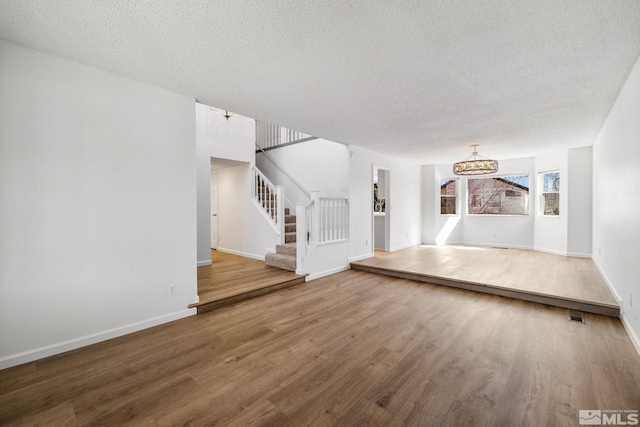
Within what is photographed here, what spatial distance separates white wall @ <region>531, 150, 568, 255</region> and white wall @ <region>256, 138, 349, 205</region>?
4.89m

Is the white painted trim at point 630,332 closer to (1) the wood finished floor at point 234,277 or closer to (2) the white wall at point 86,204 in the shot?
(1) the wood finished floor at point 234,277

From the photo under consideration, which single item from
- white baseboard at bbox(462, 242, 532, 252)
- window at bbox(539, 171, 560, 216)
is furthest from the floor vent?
white baseboard at bbox(462, 242, 532, 252)

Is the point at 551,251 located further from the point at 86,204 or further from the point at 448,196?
the point at 86,204

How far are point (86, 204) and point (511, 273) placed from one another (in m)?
5.91

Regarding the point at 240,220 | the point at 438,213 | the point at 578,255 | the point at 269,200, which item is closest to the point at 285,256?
the point at 269,200

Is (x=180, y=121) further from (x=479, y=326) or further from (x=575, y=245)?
(x=575, y=245)

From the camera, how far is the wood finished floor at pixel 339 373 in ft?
5.48

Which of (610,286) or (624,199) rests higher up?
(624,199)

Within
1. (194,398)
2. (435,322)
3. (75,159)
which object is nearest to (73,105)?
(75,159)

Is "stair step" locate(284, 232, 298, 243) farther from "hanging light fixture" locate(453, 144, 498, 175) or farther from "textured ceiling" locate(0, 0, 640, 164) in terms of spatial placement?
"hanging light fixture" locate(453, 144, 498, 175)

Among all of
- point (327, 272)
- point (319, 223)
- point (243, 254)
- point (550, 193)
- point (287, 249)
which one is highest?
point (550, 193)

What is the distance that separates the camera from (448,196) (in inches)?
326

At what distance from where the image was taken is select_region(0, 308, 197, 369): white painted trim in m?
2.19

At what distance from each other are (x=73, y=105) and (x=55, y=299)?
5.64 feet
